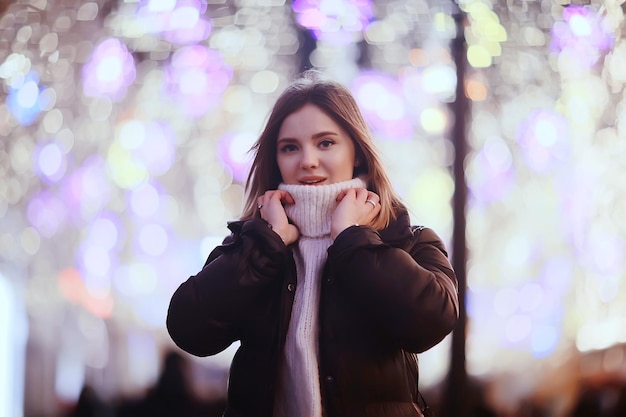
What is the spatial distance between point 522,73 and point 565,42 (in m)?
0.21

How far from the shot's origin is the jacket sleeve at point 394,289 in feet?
3.02

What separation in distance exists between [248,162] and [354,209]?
53.2 inches

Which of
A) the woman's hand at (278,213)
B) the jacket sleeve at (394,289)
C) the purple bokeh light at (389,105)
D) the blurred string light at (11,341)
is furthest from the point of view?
the purple bokeh light at (389,105)

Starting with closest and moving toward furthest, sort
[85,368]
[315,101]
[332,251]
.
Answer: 1. [332,251]
2. [315,101]
3. [85,368]

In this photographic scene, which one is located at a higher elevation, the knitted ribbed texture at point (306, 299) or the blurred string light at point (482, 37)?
the blurred string light at point (482, 37)

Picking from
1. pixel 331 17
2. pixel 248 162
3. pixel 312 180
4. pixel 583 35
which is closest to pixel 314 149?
pixel 312 180

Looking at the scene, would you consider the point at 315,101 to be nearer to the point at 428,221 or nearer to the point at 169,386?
the point at 428,221

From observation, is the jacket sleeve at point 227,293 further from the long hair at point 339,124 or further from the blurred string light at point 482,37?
the blurred string light at point 482,37

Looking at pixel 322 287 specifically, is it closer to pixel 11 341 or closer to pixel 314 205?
pixel 314 205

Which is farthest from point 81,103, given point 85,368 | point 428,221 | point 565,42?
point 565,42

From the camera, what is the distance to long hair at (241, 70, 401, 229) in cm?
110

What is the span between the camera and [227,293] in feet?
3.25

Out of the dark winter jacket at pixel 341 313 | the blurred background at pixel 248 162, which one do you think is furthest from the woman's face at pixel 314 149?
the blurred background at pixel 248 162

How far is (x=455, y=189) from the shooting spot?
2355 mm
